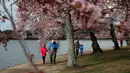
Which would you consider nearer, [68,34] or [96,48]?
[68,34]

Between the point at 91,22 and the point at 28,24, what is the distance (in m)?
25.9

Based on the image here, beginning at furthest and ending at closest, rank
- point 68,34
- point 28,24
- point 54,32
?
1. point 54,32
2. point 28,24
3. point 68,34

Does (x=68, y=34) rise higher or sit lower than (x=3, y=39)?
lower

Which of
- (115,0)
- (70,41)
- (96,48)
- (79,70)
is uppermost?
(115,0)

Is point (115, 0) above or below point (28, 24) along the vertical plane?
above

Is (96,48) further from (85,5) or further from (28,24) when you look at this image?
(85,5)

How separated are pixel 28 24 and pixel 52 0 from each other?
2513cm

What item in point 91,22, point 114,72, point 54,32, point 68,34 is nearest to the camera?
point 91,22

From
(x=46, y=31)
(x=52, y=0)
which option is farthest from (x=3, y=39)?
(x=46, y=31)

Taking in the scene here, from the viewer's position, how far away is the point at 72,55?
18.1m

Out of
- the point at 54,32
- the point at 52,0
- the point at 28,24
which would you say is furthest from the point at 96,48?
the point at 52,0

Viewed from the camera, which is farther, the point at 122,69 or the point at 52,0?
the point at 122,69

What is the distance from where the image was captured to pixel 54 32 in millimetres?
34312

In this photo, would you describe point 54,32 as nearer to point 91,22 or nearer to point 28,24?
point 28,24
